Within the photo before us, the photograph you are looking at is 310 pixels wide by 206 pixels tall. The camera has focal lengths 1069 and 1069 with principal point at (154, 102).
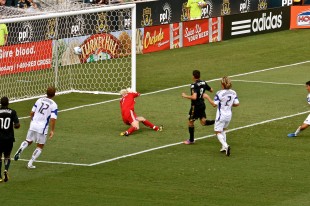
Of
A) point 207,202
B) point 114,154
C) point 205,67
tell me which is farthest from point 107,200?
point 205,67

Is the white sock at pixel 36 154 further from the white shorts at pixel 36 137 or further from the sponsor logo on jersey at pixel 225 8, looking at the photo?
the sponsor logo on jersey at pixel 225 8

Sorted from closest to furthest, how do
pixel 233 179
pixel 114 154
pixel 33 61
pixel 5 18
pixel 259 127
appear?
pixel 233 179, pixel 114 154, pixel 259 127, pixel 5 18, pixel 33 61

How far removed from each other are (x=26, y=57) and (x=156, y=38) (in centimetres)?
1006

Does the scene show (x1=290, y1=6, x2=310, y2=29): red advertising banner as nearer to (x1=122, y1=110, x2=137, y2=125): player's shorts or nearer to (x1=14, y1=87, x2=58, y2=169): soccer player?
(x1=122, y1=110, x2=137, y2=125): player's shorts

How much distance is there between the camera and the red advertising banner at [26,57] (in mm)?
37219

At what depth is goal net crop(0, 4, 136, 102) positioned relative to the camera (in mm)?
37062

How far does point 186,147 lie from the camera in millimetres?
28281

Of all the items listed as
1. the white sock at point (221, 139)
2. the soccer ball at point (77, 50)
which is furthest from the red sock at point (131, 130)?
the soccer ball at point (77, 50)

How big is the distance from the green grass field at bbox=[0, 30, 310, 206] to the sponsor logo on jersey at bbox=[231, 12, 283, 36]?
29.4 ft

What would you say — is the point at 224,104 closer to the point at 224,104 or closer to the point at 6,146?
the point at 224,104

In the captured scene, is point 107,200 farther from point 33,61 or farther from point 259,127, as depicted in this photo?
point 33,61

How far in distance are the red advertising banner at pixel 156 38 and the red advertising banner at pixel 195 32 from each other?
114cm

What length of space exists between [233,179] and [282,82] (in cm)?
1527

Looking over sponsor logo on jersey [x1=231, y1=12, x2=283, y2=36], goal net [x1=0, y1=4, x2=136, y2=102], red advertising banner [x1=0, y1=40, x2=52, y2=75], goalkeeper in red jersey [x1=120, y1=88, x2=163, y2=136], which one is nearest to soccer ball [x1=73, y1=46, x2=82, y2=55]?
goal net [x1=0, y1=4, x2=136, y2=102]
